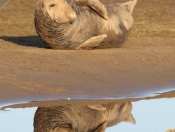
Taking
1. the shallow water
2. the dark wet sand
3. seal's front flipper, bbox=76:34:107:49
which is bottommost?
the shallow water

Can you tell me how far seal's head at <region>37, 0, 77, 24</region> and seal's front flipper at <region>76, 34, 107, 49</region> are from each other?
0.52 metres

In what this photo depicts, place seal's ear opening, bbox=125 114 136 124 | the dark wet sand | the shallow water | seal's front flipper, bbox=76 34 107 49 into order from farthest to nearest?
seal's front flipper, bbox=76 34 107 49, the dark wet sand, seal's ear opening, bbox=125 114 136 124, the shallow water

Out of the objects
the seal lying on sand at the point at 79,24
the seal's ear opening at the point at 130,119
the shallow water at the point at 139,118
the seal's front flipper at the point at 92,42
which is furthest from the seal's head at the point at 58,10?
the seal's ear opening at the point at 130,119

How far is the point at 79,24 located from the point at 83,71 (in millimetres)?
1501

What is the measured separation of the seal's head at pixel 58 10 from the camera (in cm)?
1263

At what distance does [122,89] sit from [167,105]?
2.53 ft

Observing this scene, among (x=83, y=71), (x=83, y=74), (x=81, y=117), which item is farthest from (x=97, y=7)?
(x=81, y=117)

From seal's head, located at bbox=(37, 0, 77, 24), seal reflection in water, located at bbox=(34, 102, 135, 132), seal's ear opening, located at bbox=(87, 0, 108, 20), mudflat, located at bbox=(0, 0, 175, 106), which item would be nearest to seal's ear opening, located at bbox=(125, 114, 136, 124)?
seal reflection in water, located at bbox=(34, 102, 135, 132)

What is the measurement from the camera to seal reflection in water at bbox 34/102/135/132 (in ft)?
30.5

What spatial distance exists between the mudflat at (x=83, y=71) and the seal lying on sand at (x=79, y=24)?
200 mm

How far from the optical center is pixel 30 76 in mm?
11234

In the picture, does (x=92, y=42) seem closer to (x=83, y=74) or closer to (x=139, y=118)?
(x=83, y=74)

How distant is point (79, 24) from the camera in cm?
1301

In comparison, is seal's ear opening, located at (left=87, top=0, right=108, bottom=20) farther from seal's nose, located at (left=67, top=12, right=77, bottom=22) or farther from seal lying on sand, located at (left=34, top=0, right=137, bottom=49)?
seal's nose, located at (left=67, top=12, right=77, bottom=22)
